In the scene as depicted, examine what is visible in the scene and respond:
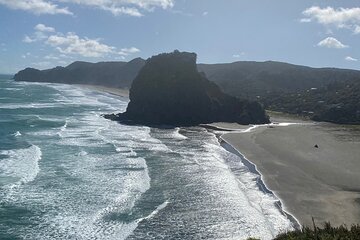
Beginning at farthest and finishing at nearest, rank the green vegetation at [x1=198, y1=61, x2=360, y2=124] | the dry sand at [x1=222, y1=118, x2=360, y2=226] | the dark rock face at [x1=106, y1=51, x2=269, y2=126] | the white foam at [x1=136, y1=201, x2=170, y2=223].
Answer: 1. the green vegetation at [x1=198, y1=61, x2=360, y2=124]
2. the dark rock face at [x1=106, y1=51, x2=269, y2=126]
3. the dry sand at [x1=222, y1=118, x2=360, y2=226]
4. the white foam at [x1=136, y1=201, x2=170, y2=223]

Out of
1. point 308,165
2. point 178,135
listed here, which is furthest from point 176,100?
point 308,165

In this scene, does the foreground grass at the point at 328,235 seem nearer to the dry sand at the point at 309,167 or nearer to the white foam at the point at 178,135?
the dry sand at the point at 309,167

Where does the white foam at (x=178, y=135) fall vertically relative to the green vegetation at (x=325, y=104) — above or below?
below

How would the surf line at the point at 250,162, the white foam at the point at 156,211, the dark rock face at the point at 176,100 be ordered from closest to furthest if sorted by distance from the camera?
the white foam at the point at 156,211 < the surf line at the point at 250,162 < the dark rock face at the point at 176,100

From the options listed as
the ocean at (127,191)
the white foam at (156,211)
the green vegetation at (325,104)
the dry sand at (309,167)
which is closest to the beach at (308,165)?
the dry sand at (309,167)

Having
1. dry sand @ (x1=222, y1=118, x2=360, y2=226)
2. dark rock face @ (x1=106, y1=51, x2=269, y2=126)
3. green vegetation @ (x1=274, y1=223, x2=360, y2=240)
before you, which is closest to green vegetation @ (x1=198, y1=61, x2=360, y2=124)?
dark rock face @ (x1=106, y1=51, x2=269, y2=126)

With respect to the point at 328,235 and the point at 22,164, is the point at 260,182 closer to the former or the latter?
the point at 328,235

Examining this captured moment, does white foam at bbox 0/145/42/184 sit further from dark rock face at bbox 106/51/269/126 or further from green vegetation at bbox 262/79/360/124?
green vegetation at bbox 262/79/360/124
